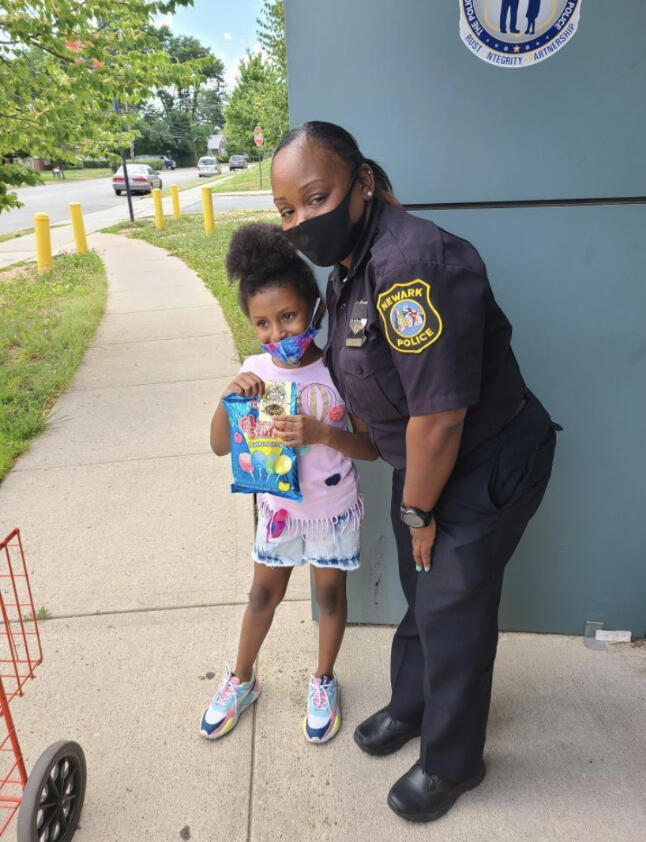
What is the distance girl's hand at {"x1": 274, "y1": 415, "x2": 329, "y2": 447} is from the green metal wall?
629 mm

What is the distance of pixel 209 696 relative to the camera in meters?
2.43

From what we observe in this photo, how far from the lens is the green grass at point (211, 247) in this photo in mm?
7020

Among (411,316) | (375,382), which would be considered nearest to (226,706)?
(375,382)

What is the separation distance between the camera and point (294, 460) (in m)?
1.96

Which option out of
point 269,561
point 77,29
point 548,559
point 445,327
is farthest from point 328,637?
point 77,29

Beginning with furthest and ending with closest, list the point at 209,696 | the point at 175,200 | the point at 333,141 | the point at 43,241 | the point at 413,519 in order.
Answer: the point at 175,200
the point at 43,241
the point at 209,696
the point at 413,519
the point at 333,141

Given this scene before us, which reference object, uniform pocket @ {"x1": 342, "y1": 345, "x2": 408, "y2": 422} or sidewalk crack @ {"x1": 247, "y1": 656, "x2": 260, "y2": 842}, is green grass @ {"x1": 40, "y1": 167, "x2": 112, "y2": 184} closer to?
sidewalk crack @ {"x1": 247, "y1": 656, "x2": 260, "y2": 842}

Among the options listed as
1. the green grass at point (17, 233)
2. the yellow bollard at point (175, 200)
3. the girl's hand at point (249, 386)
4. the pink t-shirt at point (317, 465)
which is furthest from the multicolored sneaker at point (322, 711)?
the yellow bollard at point (175, 200)

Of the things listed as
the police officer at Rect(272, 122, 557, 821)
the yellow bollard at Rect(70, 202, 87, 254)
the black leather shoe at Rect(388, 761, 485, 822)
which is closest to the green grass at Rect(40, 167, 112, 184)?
the yellow bollard at Rect(70, 202, 87, 254)

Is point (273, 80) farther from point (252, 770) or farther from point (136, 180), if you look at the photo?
point (252, 770)

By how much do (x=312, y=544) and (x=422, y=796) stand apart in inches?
30.7

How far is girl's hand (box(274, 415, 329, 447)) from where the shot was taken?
6.03 feet

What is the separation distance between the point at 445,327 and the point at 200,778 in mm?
1626

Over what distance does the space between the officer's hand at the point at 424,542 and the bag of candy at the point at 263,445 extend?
1.35ft
